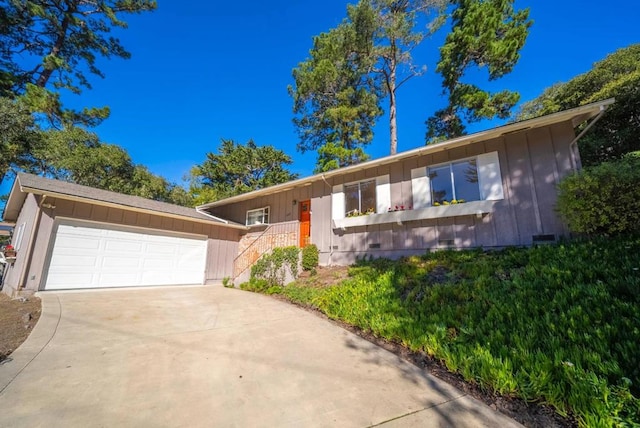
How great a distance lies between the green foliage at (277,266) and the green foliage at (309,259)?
23 cm

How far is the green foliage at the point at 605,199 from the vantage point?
4121mm

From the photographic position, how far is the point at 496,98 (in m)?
11.5

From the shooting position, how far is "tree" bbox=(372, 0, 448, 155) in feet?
41.3

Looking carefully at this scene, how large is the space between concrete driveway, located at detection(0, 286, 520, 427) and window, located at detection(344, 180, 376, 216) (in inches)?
176

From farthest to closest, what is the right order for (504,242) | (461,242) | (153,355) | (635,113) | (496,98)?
(496,98)
(635,113)
(461,242)
(504,242)
(153,355)

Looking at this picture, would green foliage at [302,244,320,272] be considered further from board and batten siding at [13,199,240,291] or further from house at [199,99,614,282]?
board and batten siding at [13,199,240,291]

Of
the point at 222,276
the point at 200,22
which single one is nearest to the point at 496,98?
the point at 200,22

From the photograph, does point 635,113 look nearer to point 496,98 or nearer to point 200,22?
point 496,98

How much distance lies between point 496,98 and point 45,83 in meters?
23.5

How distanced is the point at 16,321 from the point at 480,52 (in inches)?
681

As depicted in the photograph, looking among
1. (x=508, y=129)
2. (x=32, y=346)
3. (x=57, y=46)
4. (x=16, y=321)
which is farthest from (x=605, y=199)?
(x=57, y=46)

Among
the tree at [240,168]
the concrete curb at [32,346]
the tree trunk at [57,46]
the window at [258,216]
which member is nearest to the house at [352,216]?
the window at [258,216]

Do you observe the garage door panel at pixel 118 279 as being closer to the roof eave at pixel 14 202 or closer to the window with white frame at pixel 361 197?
the roof eave at pixel 14 202

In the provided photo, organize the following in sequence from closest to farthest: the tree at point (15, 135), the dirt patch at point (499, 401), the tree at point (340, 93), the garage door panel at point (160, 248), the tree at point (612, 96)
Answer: the dirt patch at point (499, 401), the garage door panel at point (160, 248), the tree at point (612, 96), the tree at point (15, 135), the tree at point (340, 93)
